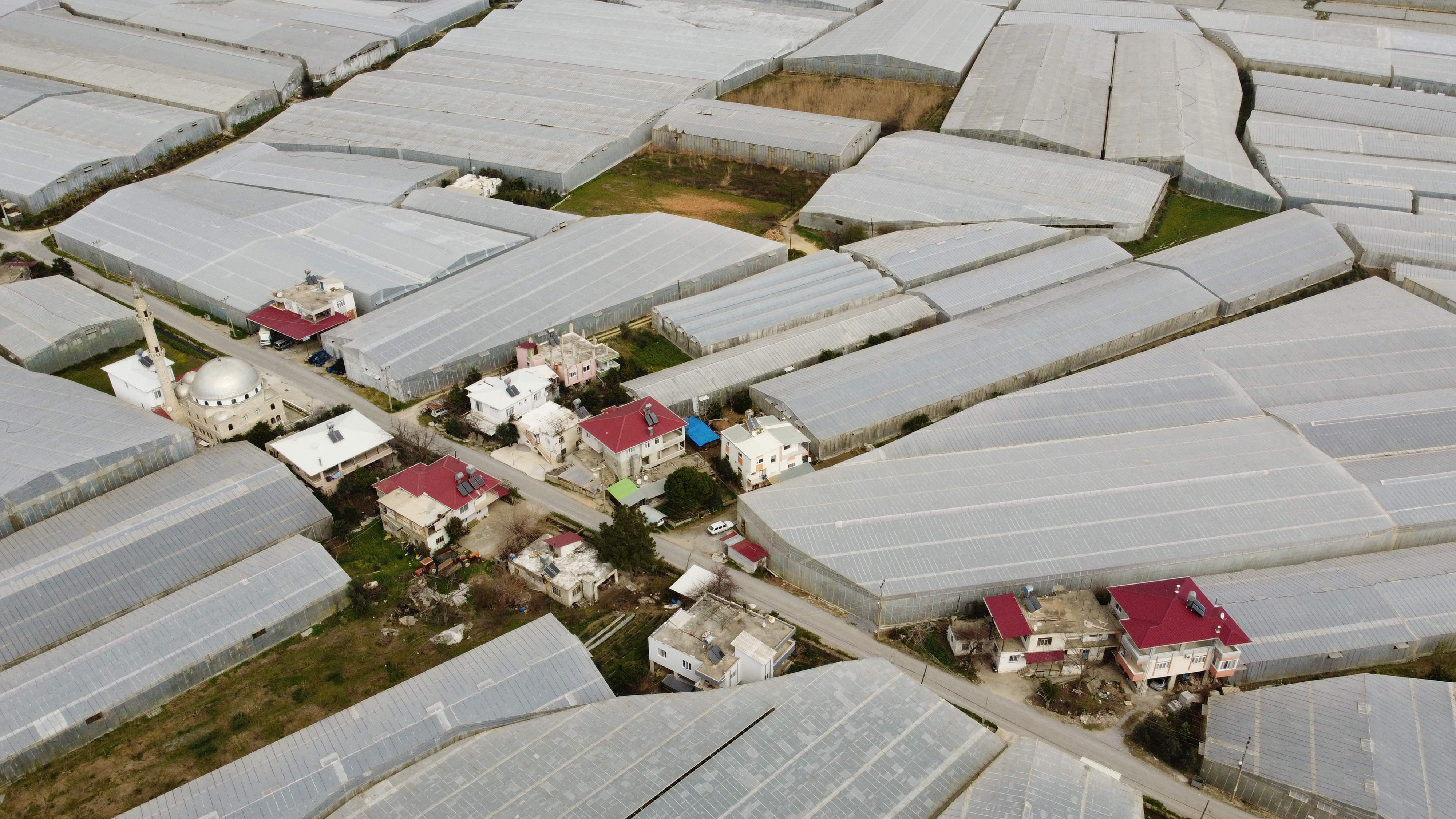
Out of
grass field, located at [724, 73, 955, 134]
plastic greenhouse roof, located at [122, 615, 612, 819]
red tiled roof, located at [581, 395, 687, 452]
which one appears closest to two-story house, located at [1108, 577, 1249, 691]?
plastic greenhouse roof, located at [122, 615, 612, 819]

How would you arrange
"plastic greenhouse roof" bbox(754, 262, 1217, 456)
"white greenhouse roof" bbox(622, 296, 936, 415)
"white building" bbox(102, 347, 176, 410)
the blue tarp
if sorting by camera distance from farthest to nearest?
"white greenhouse roof" bbox(622, 296, 936, 415), "white building" bbox(102, 347, 176, 410), "plastic greenhouse roof" bbox(754, 262, 1217, 456), the blue tarp

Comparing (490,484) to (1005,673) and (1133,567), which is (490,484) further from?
(1133,567)

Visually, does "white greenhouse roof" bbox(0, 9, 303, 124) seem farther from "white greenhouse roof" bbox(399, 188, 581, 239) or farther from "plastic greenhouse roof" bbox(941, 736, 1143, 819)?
"plastic greenhouse roof" bbox(941, 736, 1143, 819)

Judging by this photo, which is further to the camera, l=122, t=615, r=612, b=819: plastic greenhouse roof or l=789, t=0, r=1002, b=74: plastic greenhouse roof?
l=789, t=0, r=1002, b=74: plastic greenhouse roof

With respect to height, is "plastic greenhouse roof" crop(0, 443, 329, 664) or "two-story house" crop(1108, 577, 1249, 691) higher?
"two-story house" crop(1108, 577, 1249, 691)

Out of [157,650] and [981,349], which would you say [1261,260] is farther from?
[157,650]

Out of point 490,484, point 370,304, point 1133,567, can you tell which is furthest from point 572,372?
point 1133,567
